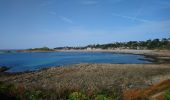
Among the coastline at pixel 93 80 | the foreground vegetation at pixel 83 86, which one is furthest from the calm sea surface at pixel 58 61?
the foreground vegetation at pixel 83 86

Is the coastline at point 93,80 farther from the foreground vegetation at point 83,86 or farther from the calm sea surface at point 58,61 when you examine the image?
the calm sea surface at point 58,61

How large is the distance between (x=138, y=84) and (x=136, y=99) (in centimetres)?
1582

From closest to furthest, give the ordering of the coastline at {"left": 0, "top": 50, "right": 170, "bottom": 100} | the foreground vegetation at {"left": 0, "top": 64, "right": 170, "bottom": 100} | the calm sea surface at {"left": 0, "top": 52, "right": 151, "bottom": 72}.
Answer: the foreground vegetation at {"left": 0, "top": 64, "right": 170, "bottom": 100}
the coastline at {"left": 0, "top": 50, "right": 170, "bottom": 100}
the calm sea surface at {"left": 0, "top": 52, "right": 151, "bottom": 72}

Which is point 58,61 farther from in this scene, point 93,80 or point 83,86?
point 83,86

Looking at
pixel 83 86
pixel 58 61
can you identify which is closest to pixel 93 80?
pixel 83 86

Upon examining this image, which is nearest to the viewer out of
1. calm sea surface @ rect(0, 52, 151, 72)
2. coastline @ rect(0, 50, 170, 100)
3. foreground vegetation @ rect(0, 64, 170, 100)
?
foreground vegetation @ rect(0, 64, 170, 100)

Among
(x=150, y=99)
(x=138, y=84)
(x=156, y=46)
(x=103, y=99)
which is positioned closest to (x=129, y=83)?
(x=138, y=84)

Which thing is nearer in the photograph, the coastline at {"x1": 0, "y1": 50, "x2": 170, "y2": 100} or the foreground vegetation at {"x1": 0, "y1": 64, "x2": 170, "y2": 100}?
the foreground vegetation at {"x1": 0, "y1": 64, "x2": 170, "y2": 100}

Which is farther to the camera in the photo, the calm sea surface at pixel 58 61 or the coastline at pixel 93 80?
the calm sea surface at pixel 58 61

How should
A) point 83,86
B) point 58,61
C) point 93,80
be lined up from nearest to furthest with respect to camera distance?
point 83,86
point 93,80
point 58,61

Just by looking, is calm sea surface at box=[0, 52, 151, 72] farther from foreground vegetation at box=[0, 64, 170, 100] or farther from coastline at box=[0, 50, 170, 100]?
foreground vegetation at box=[0, 64, 170, 100]

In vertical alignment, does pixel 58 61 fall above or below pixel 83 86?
below

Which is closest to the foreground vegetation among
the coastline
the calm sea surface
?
the coastline

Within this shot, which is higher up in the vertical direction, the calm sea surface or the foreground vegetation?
the foreground vegetation
